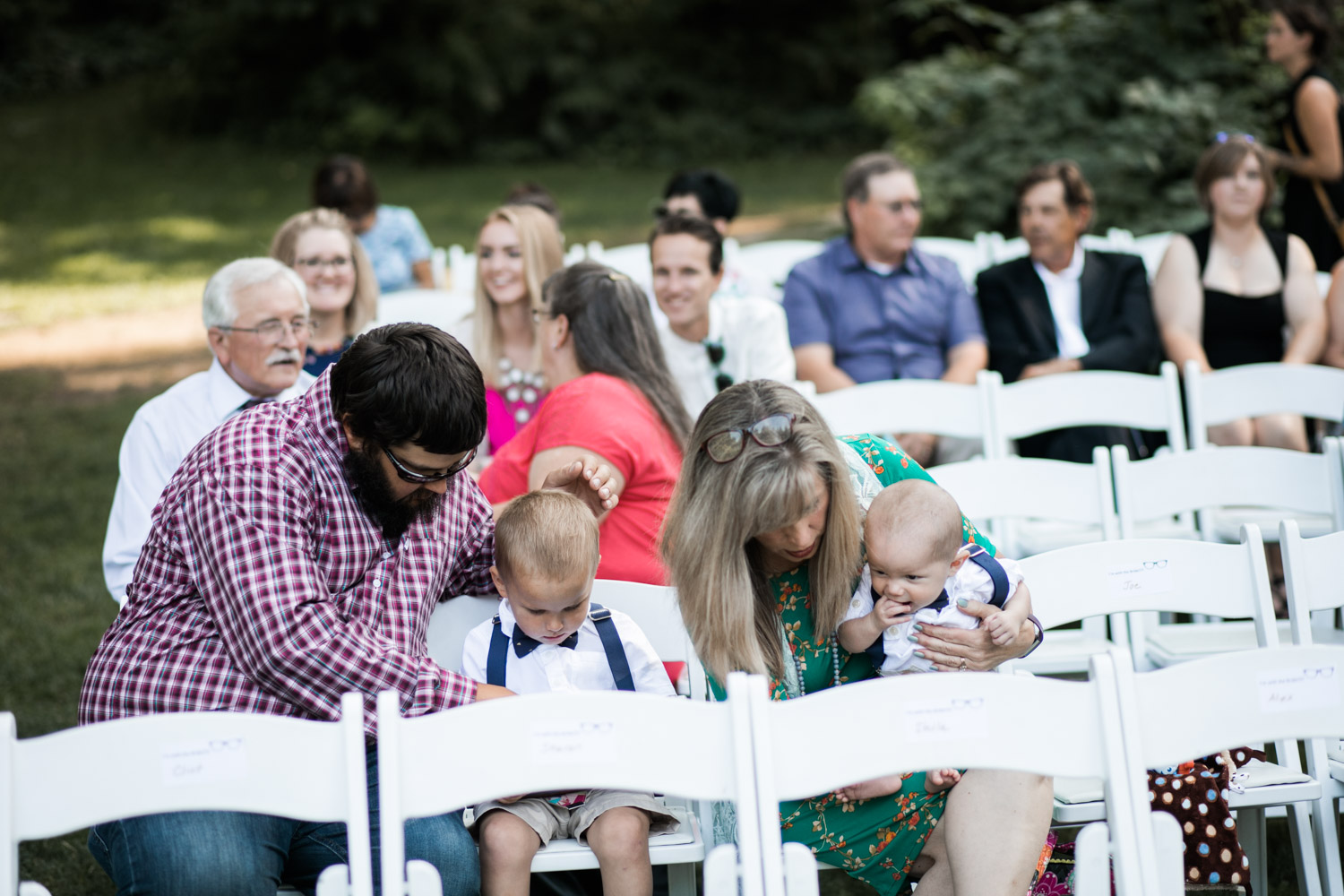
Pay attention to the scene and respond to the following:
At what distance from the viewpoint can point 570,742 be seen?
83.7 inches

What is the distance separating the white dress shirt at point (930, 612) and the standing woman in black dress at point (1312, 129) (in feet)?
13.8

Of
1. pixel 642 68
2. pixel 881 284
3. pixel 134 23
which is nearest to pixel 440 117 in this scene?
pixel 642 68

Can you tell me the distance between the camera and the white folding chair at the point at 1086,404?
448 cm

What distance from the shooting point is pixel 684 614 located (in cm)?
259

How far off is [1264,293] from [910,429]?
2015 millimetres

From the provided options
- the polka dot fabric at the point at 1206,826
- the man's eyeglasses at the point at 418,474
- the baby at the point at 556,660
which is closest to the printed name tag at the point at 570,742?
the baby at the point at 556,660

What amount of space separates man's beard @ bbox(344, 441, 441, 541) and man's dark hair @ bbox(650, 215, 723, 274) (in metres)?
2.33

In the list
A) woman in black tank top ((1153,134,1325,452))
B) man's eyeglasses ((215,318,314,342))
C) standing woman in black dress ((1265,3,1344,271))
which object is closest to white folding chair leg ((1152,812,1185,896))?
man's eyeglasses ((215,318,314,342))

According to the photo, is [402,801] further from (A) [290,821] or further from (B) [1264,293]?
(B) [1264,293]

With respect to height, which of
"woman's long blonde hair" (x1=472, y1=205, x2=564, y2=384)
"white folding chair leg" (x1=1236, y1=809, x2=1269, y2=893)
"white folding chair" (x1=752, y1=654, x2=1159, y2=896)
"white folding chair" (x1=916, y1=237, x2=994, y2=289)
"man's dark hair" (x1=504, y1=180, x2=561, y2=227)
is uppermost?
"man's dark hair" (x1=504, y1=180, x2=561, y2=227)

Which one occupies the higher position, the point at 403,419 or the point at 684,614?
the point at 403,419

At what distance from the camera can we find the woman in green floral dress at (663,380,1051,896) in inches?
95.6

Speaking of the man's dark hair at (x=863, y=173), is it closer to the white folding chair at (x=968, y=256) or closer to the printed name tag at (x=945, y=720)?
the white folding chair at (x=968, y=256)

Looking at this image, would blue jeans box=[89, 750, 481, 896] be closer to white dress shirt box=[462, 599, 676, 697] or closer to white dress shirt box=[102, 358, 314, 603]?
white dress shirt box=[462, 599, 676, 697]
